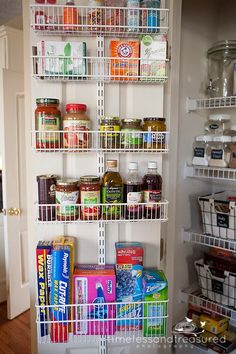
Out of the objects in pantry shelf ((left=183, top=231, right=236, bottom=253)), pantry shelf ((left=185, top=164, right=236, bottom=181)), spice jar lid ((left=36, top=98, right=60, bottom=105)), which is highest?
spice jar lid ((left=36, top=98, right=60, bottom=105))

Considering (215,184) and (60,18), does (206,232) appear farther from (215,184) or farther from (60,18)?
(60,18)

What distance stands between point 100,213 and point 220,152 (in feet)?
2.58

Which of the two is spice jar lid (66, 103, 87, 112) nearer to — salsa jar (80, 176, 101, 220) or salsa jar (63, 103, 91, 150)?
salsa jar (63, 103, 91, 150)

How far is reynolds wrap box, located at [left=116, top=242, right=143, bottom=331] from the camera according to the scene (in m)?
1.16

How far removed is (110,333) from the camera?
1167 mm

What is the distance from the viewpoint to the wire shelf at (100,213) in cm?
111

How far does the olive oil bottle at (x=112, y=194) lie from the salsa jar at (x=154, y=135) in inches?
5.7

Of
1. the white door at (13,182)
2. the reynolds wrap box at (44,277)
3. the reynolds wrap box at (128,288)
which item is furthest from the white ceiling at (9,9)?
the reynolds wrap box at (128,288)

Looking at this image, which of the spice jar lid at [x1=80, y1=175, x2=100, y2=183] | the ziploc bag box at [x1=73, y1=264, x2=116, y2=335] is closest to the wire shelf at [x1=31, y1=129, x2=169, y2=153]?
the spice jar lid at [x1=80, y1=175, x2=100, y2=183]

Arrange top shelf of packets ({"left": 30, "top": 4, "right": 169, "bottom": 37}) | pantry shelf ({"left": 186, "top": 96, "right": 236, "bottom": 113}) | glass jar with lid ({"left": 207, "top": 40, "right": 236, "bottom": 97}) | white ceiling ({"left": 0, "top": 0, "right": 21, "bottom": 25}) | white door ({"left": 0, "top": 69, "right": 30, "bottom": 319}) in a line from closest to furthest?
1. top shelf of packets ({"left": 30, "top": 4, "right": 169, "bottom": 37})
2. pantry shelf ({"left": 186, "top": 96, "right": 236, "bottom": 113})
3. glass jar with lid ({"left": 207, "top": 40, "right": 236, "bottom": 97})
4. white ceiling ({"left": 0, "top": 0, "right": 21, "bottom": 25})
5. white door ({"left": 0, "top": 69, "right": 30, "bottom": 319})

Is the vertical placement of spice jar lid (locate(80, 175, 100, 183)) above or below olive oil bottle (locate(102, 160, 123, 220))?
above

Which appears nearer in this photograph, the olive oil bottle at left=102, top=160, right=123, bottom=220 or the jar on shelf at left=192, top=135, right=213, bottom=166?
the olive oil bottle at left=102, top=160, right=123, bottom=220

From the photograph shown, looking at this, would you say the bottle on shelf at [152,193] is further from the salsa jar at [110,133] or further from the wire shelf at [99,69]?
the wire shelf at [99,69]

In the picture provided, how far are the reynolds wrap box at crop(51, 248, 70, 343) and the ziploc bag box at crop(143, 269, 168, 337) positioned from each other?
0.99 feet
